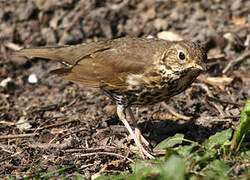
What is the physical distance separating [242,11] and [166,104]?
3130 millimetres

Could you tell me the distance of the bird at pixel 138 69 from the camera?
15.0 feet

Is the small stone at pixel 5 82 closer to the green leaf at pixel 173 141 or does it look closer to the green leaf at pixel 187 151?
the green leaf at pixel 173 141

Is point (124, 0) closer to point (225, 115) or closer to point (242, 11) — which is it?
point (242, 11)

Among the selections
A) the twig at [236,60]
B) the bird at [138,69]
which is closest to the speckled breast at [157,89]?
the bird at [138,69]

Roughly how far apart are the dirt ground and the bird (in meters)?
0.55

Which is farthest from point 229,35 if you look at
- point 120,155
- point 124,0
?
point 120,155

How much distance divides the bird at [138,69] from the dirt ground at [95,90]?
0.55m

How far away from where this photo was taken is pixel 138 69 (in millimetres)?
4875

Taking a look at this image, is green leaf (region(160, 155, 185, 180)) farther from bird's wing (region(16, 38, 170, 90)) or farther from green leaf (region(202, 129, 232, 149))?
bird's wing (region(16, 38, 170, 90))

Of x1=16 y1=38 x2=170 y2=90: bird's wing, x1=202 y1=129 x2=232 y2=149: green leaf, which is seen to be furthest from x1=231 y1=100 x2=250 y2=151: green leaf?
x1=16 y1=38 x2=170 y2=90: bird's wing

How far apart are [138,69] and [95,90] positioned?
1.84 metres

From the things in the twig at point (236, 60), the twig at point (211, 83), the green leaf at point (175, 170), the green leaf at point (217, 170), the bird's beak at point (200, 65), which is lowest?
the green leaf at point (217, 170)

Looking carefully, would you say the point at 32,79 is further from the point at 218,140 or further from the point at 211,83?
the point at 218,140

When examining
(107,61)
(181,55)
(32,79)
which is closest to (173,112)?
(107,61)
